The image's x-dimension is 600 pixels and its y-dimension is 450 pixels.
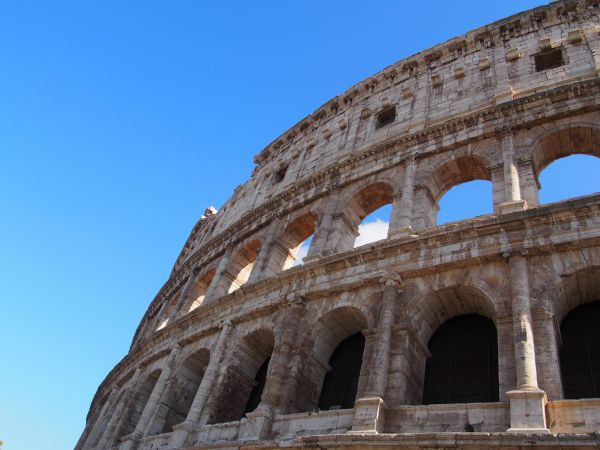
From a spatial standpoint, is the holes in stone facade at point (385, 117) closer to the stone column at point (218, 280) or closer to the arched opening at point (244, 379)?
the stone column at point (218, 280)

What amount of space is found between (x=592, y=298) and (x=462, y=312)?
2.44 m

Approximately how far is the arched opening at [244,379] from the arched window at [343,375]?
1896mm

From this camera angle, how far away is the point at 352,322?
11.9m

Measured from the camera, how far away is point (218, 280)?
17.6 metres

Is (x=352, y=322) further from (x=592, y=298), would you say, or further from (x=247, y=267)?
(x=247, y=267)

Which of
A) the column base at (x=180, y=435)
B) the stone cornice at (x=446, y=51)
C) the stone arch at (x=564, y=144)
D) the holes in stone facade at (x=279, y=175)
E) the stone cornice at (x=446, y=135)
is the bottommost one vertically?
the column base at (x=180, y=435)

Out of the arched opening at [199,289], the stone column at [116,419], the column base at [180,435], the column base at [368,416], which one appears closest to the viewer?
the column base at [368,416]

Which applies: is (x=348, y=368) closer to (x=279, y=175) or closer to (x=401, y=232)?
(x=401, y=232)

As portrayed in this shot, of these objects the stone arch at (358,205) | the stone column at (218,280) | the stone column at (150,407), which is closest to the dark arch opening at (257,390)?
the stone column at (150,407)

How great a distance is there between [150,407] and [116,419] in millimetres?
2912

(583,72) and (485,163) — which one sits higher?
(583,72)

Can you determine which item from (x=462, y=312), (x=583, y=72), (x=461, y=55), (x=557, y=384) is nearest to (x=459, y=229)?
(x=462, y=312)

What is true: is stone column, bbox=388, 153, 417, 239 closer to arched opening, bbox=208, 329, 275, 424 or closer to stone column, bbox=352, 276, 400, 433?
stone column, bbox=352, 276, 400, 433

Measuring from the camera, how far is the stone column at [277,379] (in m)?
10.3
